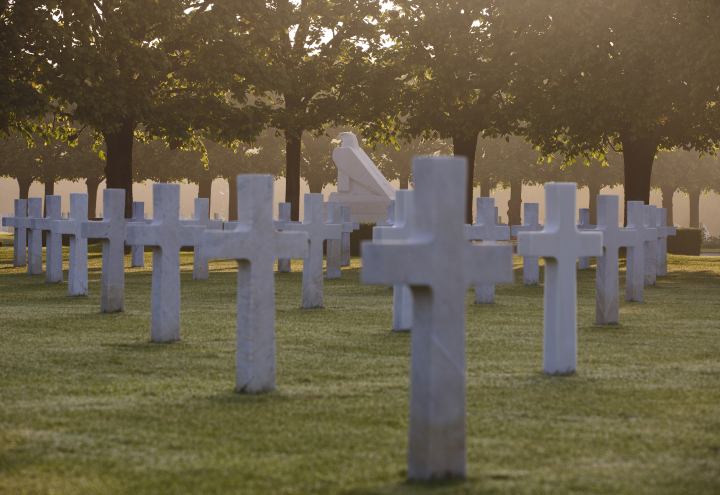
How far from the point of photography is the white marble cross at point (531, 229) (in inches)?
593

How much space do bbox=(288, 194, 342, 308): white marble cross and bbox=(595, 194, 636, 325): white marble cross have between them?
366 cm

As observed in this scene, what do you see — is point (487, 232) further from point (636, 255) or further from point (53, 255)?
point (53, 255)

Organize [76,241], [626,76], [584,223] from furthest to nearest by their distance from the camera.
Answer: [626,76] < [584,223] < [76,241]

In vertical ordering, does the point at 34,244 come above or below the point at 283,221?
below

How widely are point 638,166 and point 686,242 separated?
660 centimetres

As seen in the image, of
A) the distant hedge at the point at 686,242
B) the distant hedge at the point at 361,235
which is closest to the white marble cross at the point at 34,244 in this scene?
the distant hedge at the point at 361,235

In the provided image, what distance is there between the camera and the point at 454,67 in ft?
85.4

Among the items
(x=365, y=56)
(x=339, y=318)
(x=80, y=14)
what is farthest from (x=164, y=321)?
(x=365, y=56)

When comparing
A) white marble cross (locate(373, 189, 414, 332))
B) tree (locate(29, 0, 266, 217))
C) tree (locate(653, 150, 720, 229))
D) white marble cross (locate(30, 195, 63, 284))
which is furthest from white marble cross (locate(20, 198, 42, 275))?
tree (locate(653, 150, 720, 229))

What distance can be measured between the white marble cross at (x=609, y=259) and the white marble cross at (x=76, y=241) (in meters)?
6.73

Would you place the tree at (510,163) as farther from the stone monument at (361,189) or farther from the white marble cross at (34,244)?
the white marble cross at (34,244)

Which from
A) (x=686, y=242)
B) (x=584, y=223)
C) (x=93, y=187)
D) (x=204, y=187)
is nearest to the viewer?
(x=584, y=223)

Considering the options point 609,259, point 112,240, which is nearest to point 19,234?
point 112,240

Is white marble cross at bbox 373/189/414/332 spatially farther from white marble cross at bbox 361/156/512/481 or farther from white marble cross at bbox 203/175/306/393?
white marble cross at bbox 361/156/512/481
